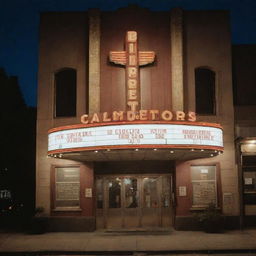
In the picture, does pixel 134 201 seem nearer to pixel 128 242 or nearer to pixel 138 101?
pixel 128 242

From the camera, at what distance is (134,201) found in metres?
19.9

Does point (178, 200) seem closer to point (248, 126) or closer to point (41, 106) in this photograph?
point (248, 126)

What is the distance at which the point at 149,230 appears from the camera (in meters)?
19.0

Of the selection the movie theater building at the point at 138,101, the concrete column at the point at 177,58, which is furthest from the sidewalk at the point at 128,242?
the concrete column at the point at 177,58

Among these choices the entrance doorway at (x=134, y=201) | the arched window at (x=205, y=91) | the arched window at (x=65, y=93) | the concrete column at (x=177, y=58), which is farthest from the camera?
the arched window at (x=65, y=93)

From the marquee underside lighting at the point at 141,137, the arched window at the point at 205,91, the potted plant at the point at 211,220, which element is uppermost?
the arched window at the point at 205,91

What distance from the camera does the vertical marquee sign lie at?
18.5 meters

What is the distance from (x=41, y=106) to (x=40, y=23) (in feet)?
14.1

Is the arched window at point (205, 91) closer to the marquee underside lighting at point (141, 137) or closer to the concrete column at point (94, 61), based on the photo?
the marquee underside lighting at point (141, 137)

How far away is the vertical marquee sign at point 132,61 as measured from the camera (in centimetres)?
1847

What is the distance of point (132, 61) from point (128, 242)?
320 inches

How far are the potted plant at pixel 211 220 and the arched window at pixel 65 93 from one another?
26.1 ft

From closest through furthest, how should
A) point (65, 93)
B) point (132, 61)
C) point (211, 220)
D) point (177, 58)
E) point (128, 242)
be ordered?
point (128, 242)
point (211, 220)
point (132, 61)
point (177, 58)
point (65, 93)

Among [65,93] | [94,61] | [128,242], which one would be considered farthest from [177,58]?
[128,242]
